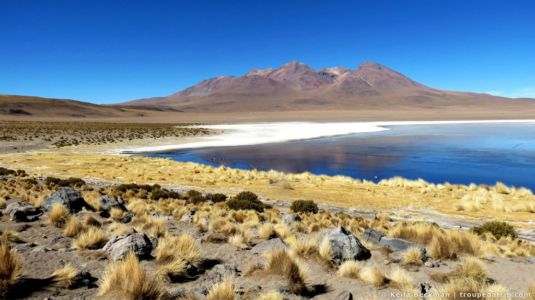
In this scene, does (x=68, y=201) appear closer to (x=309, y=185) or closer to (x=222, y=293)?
(x=222, y=293)

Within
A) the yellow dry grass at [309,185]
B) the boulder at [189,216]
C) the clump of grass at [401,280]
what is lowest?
the yellow dry grass at [309,185]

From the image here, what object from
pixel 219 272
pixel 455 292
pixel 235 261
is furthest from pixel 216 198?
pixel 455 292

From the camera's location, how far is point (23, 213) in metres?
9.20

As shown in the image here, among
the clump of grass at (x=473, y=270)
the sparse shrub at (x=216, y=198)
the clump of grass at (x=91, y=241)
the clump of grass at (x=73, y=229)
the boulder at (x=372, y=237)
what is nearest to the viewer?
the clump of grass at (x=473, y=270)

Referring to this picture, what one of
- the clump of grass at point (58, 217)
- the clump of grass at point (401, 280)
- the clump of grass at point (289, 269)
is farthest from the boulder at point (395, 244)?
the clump of grass at point (58, 217)

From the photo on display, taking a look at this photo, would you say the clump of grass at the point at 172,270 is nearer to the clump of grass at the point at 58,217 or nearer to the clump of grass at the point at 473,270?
the clump of grass at the point at 58,217

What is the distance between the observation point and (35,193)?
13.8 m

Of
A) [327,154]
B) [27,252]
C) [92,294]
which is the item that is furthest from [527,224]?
[327,154]

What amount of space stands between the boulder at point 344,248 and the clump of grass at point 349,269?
0.51m

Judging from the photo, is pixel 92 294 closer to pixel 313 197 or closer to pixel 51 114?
pixel 313 197

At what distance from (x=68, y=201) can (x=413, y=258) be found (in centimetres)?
895

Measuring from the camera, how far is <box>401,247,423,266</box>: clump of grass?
7109 mm

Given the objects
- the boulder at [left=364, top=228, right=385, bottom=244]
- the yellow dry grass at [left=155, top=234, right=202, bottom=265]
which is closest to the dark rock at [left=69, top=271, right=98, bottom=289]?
the yellow dry grass at [left=155, top=234, right=202, bottom=265]

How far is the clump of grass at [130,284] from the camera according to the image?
4.81 meters
